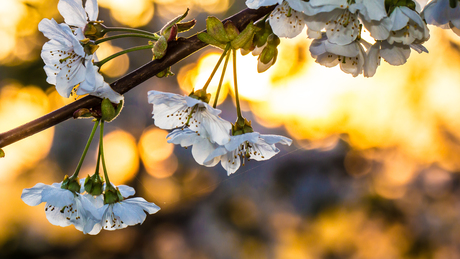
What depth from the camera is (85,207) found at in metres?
0.64

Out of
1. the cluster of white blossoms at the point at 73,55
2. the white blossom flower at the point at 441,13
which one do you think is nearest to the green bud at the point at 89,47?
the cluster of white blossoms at the point at 73,55

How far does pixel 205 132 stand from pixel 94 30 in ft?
0.93

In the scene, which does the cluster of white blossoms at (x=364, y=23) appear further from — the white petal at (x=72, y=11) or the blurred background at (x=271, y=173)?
the blurred background at (x=271, y=173)

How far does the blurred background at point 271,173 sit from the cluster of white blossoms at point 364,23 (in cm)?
342

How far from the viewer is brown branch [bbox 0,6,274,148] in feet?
1.85

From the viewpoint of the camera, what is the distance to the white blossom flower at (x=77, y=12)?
616 millimetres

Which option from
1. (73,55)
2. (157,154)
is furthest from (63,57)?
(157,154)

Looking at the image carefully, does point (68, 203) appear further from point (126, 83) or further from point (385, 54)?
point (385, 54)

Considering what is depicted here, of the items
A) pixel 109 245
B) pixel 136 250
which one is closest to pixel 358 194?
pixel 136 250

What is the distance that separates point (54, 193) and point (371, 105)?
427 centimetres

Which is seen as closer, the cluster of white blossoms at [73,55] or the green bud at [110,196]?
the cluster of white blossoms at [73,55]

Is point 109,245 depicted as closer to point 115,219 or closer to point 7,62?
point 7,62

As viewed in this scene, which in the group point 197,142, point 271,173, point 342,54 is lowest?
point 271,173

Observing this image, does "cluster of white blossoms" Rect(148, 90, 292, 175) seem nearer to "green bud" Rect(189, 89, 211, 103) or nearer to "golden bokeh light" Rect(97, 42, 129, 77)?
"green bud" Rect(189, 89, 211, 103)
